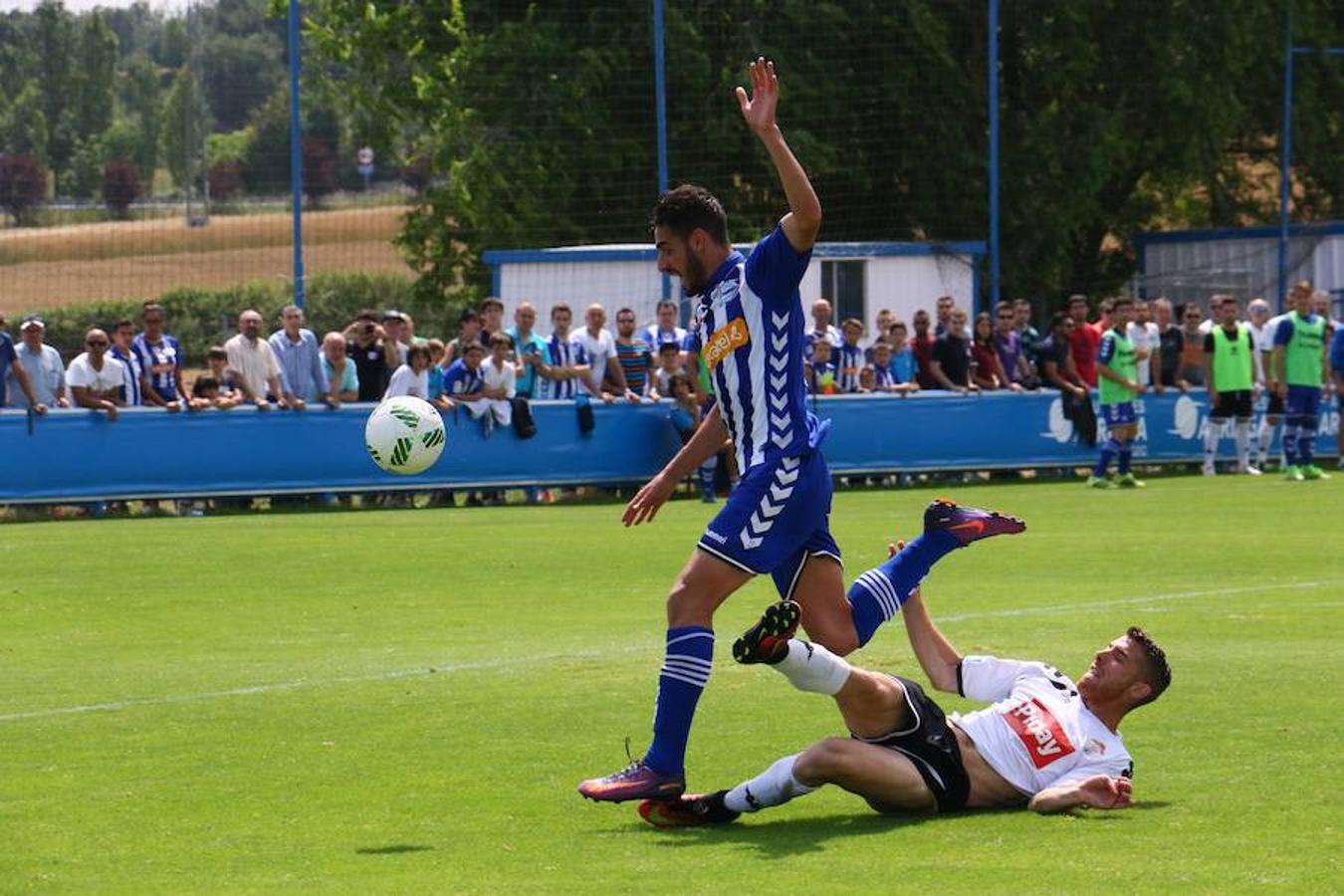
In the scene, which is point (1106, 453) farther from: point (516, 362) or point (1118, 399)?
point (516, 362)

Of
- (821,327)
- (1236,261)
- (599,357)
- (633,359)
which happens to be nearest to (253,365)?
(599,357)

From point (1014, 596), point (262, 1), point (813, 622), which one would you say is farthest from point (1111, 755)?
point (262, 1)

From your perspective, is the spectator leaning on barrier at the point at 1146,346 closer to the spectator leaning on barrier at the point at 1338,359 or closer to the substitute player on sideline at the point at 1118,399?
the substitute player on sideline at the point at 1118,399

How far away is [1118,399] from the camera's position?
25938 mm

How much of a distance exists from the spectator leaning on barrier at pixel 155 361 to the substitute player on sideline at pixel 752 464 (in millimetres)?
16079

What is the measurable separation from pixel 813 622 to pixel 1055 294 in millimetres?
36039

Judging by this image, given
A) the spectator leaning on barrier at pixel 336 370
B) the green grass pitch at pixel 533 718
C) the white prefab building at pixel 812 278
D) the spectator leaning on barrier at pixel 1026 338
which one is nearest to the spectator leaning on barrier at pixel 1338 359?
the spectator leaning on barrier at pixel 1026 338

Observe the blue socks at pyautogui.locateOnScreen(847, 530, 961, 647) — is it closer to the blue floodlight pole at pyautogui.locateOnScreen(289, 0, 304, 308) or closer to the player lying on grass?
the player lying on grass

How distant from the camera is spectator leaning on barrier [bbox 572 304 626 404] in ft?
83.1

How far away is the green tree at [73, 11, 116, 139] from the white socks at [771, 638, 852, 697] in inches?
1216

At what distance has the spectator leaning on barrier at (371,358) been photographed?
81.3ft

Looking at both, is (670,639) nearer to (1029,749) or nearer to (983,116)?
(1029,749)

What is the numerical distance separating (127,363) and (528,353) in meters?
4.59

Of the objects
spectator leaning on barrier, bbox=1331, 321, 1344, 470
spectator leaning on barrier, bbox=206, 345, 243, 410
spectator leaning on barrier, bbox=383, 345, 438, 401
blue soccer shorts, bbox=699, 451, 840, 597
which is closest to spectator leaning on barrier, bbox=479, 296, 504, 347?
Result: spectator leaning on barrier, bbox=383, 345, 438, 401
